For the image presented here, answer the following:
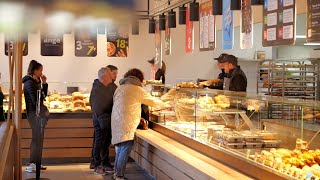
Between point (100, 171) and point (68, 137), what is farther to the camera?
point (68, 137)

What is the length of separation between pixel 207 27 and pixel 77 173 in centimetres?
310

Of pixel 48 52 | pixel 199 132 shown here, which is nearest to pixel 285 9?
pixel 199 132

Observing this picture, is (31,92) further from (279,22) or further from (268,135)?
(268,135)

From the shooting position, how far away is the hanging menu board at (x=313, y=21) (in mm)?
4797

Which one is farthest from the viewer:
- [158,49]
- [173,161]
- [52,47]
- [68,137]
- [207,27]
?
[52,47]

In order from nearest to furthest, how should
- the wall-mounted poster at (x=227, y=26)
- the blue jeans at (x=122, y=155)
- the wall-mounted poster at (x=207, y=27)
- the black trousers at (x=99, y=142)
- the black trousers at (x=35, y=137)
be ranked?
the wall-mounted poster at (x=227, y=26) < the black trousers at (x=35, y=137) < the blue jeans at (x=122, y=155) < the wall-mounted poster at (x=207, y=27) < the black trousers at (x=99, y=142)

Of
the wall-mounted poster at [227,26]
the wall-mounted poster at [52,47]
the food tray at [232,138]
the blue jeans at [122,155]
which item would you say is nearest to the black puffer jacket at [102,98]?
the blue jeans at [122,155]

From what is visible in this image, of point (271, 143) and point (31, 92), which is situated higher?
point (31, 92)

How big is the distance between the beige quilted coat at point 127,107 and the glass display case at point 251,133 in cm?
54

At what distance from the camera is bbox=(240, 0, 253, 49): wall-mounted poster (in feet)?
18.8

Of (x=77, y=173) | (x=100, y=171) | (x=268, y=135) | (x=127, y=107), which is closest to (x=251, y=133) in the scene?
(x=268, y=135)

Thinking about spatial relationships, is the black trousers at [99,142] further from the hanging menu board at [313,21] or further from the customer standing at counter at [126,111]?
the hanging menu board at [313,21]

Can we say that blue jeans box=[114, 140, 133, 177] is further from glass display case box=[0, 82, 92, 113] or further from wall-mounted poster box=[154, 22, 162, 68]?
wall-mounted poster box=[154, 22, 162, 68]

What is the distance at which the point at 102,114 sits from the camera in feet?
25.2
